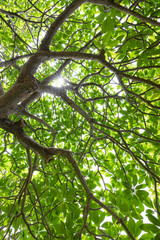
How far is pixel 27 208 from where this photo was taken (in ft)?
4.58

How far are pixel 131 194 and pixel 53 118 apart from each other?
2.29 metres

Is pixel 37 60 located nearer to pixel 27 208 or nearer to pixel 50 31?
pixel 50 31

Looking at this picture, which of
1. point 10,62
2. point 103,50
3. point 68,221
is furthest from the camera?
point 10,62

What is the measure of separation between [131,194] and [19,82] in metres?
1.46

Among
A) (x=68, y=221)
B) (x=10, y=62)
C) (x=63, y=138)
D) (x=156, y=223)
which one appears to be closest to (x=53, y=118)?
(x=63, y=138)

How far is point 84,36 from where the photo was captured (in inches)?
143

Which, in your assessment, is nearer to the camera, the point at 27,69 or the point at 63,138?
the point at 27,69

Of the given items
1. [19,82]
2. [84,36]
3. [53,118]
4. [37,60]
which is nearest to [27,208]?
[19,82]

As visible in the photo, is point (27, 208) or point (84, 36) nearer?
point (27, 208)

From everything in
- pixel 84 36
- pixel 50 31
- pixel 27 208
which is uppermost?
pixel 84 36

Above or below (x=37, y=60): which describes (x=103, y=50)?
below

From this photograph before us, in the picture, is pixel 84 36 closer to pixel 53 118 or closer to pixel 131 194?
pixel 53 118

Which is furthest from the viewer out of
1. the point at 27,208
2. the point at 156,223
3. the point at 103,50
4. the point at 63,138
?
the point at 63,138

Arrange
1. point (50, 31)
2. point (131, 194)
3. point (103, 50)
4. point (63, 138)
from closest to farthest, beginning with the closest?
point (103, 50) → point (131, 194) → point (50, 31) → point (63, 138)
